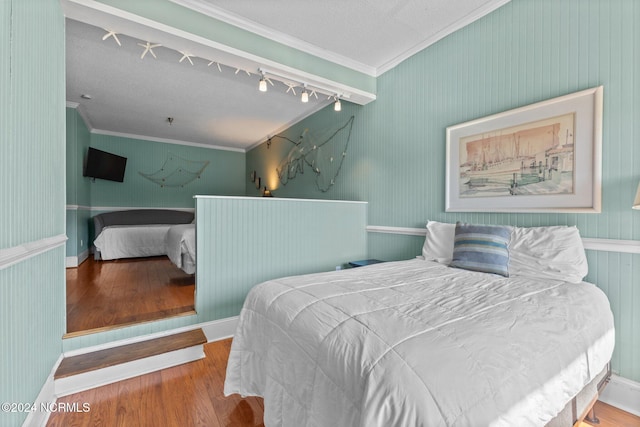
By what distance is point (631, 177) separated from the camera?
1592 mm

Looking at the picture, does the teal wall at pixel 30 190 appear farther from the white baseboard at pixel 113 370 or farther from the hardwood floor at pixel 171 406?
the hardwood floor at pixel 171 406

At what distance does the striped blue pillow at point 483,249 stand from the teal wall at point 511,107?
0.32 m

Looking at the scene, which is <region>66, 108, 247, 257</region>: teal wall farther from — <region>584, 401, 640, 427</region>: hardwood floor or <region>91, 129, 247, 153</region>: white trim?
<region>584, 401, 640, 427</region>: hardwood floor

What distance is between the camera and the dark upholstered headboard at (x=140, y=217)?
207 inches

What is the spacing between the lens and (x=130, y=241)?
510 cm

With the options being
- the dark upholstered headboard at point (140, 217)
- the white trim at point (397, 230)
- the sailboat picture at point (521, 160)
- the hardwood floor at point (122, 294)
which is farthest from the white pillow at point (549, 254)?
the dark upholstered headboard at point (140, 217)

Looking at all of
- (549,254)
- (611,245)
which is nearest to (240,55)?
(549,254)

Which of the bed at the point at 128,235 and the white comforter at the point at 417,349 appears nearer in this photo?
the white comforter at the point at 417,349

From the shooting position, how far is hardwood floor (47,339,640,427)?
1479 mm

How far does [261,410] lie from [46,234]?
5.29 feet

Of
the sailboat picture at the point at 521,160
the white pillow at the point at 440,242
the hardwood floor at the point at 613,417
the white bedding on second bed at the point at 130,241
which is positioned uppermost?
the sailboat picture at the point at 521,160

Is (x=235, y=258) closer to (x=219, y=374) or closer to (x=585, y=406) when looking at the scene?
(x=219, y=374)

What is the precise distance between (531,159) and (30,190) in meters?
3.05

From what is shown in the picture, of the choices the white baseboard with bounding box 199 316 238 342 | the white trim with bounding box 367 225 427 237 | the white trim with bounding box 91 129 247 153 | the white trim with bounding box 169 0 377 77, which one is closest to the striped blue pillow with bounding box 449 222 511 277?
the white trim with bounding box 367 225 427 237
